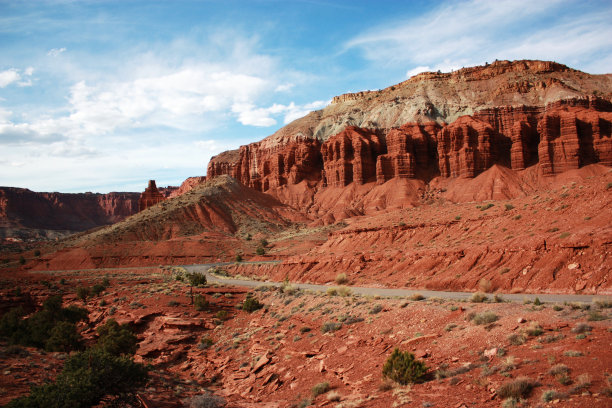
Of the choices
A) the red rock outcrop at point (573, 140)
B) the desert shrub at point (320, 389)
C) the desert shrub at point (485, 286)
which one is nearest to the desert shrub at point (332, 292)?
the desert shrub at point (485, 286)

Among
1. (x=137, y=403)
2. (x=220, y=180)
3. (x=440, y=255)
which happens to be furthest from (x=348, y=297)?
(x=220, y=180)

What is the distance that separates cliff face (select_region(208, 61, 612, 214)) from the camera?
3433 inches

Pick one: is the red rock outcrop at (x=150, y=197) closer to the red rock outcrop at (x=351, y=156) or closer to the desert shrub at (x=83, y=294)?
the red rock outcrop at (x=351, y=156)

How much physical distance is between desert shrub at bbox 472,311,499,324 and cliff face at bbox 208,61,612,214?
82.5 m

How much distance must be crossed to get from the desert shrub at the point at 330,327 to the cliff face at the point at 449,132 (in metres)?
81.1

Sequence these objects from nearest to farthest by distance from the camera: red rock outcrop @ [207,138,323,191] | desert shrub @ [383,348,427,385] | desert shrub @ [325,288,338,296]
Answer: desert shrub @ [383,348,427,385], desert shrub @ [325,288,338,296], red rock outcrop @ [207,138,323,191]

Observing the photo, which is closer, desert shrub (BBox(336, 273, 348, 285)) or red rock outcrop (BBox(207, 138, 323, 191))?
desert shrub (BBox(336, 273, 348, 285))

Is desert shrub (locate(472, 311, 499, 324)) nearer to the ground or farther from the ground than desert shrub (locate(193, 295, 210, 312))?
farther from the ground

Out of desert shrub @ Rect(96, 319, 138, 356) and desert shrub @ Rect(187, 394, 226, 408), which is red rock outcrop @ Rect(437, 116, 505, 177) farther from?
desert shrub @ Rect(187, 394, 226, 408)

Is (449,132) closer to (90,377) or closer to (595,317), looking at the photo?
(595,317)

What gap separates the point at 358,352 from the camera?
14.8m

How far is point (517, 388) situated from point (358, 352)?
21.1 ft

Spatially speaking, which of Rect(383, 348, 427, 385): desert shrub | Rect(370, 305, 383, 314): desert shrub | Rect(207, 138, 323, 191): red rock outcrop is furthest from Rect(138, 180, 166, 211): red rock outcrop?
Rect(383, 348, 427, 385): desert shrub

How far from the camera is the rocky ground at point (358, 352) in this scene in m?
9.87
